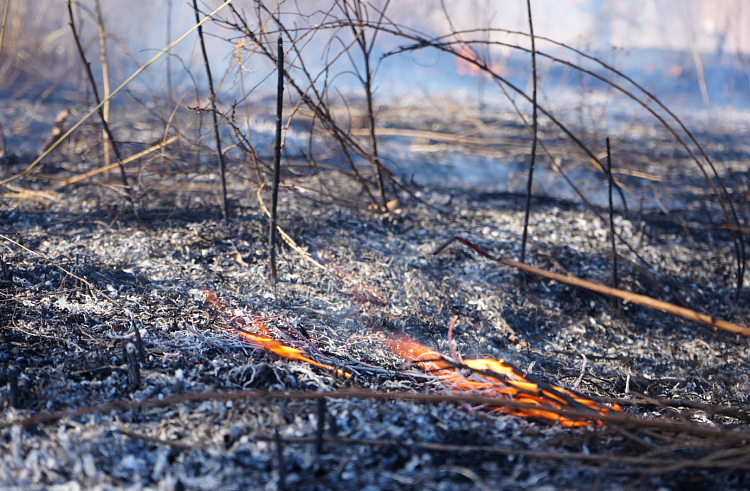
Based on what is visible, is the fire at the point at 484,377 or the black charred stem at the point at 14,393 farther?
the fire at the point at 484,377

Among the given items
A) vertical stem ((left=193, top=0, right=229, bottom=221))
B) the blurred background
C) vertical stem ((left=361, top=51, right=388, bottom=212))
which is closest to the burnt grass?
vertical stem ((left=193, top=0, right=229, bottom=221))

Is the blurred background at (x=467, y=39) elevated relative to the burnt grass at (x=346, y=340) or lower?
elevated

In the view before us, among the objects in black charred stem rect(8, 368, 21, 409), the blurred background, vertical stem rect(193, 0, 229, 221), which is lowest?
black charred stem rect(8, 368, 21, 409)

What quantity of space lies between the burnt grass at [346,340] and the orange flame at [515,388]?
0.16ft

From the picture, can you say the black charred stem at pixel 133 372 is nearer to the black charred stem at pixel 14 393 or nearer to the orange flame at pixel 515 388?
the black charred stem at pixel 14 393

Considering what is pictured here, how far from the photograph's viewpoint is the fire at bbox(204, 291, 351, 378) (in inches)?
80.7

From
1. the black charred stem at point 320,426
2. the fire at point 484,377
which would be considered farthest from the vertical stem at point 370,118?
the black charred stem at point 320,426

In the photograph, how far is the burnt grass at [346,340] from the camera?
1.48m

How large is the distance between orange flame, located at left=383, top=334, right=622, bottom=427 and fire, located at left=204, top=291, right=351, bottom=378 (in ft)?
1.53

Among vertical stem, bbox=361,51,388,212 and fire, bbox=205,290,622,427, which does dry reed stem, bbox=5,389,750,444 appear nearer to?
fire, bbox=205,290,622,427

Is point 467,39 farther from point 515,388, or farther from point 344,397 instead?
point 344,397

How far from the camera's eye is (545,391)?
1797 millimetres

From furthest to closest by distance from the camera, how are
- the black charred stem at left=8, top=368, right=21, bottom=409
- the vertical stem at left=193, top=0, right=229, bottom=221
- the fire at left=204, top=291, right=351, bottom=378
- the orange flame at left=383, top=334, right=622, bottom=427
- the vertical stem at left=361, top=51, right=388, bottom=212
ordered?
1. the vertical stem at left=361, top=51, right=388, bottom=212
2. the vertical stem at left=193, top=0, right=229, bottom=221
3. the fire at left=204, top=291, right=351, bottom=378
4. the orange flame at left=383, top=334, right=622, bottom=427
5. the black charred stem at left=8, top=368, right=21, bottom=409

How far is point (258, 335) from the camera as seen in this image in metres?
2.20
